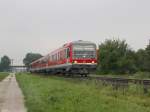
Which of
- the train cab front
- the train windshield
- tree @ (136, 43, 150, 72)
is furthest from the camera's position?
tree @ (136, 43, 150, 72)

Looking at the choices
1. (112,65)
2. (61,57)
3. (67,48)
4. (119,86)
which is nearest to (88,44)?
(67,48)

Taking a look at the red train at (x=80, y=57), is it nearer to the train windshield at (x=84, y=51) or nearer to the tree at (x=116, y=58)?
the train windshield at (x=84, y=51)

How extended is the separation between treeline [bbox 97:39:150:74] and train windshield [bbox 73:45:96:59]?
28179 millimetres

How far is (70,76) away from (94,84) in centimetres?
1167

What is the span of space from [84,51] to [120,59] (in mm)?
31419

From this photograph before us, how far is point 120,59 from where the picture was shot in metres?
68.7

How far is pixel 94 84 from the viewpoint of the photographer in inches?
1146

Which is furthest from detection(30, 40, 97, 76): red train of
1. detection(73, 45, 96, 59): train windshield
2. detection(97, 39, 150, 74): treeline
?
detection(97, 39, 150, 74): treeline

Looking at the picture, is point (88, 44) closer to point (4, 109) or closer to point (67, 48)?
point (67, 48)

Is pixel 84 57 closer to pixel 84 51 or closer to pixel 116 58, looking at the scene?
pixel 84 51

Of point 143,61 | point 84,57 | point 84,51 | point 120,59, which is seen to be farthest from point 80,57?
point 143,61

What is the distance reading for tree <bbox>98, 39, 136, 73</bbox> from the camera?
221ft

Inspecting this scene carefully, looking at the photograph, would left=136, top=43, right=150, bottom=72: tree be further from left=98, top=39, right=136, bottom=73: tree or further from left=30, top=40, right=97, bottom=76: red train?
left=30, top=40, right=97, bottom=76: red train

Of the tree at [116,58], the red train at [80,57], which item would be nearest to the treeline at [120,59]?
the tree at [116,58]
